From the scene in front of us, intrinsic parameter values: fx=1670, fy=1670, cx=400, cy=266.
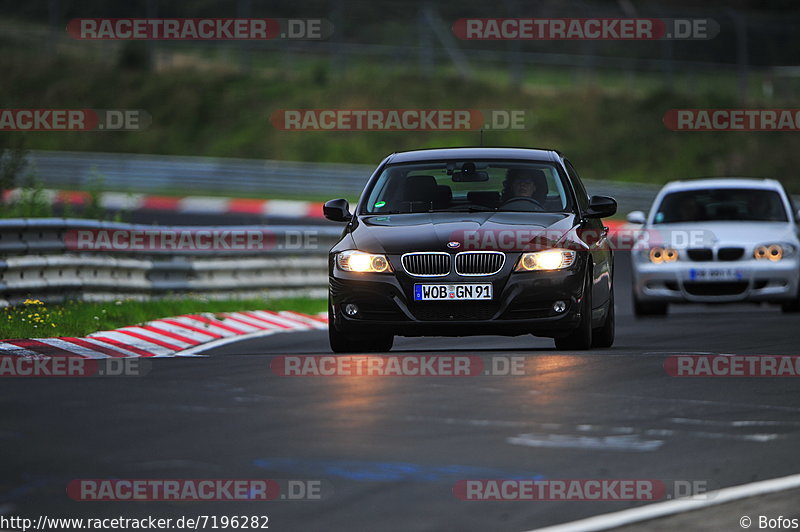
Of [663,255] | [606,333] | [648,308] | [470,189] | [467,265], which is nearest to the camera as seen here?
[467,265]

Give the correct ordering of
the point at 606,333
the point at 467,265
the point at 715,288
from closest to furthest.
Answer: the point at 467,265
the point at 606,333
the point at 715,288

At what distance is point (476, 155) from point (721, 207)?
22.0ft

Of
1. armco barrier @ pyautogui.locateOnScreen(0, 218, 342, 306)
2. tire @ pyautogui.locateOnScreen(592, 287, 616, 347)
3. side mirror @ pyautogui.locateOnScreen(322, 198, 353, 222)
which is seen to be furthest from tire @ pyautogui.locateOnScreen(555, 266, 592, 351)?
armco barrier @ pyautogui.locateOnScreen(0, 218, 342, 306)

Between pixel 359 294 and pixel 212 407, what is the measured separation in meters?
2.74

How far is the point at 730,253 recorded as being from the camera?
58.4 ft

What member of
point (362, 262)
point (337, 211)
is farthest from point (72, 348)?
point (362, 262)

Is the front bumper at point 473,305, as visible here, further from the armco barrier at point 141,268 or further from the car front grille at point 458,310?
the armco barrier at point 141,268

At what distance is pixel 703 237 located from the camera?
1798cm

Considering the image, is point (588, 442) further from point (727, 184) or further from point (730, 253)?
point (727, 184)

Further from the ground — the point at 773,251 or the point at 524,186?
the point at 524,186

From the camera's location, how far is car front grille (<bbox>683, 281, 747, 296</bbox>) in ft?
58.5

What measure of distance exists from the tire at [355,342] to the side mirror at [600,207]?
185 centimetres

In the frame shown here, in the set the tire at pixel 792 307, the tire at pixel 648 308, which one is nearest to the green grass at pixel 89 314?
the tire at pixel 648 308

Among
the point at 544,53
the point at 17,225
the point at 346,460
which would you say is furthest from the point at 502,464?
the point at 544,53
